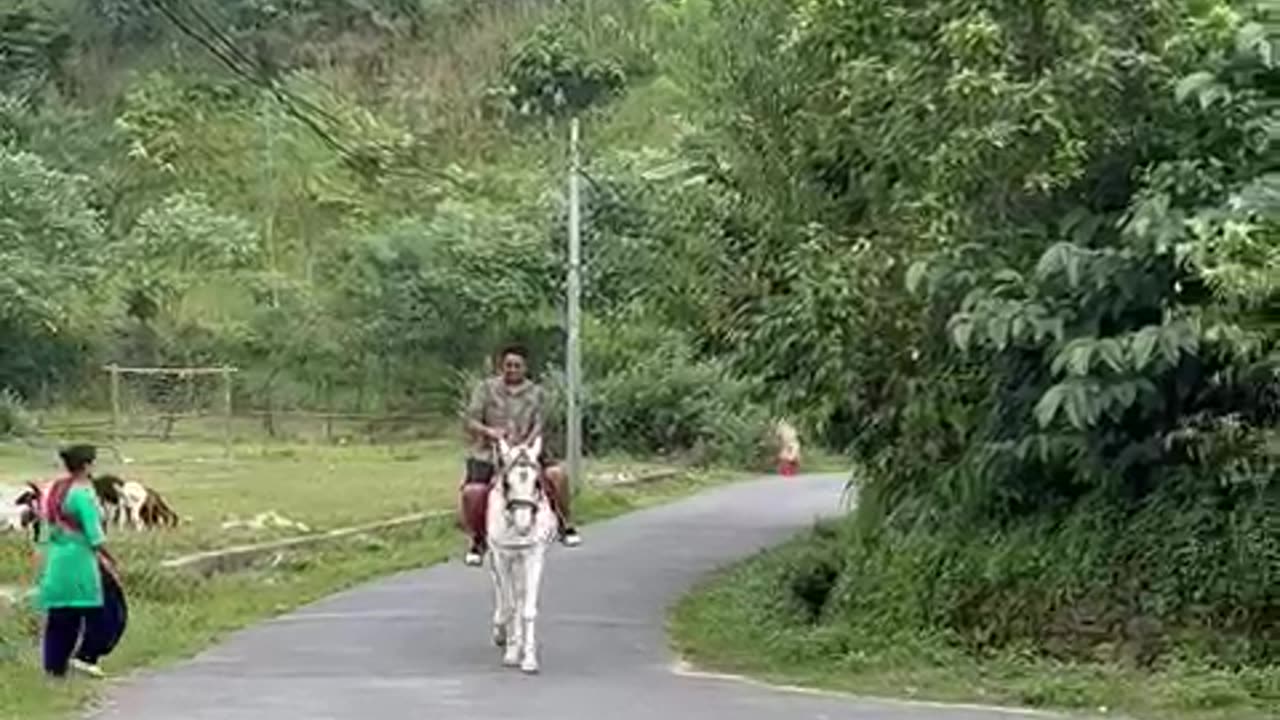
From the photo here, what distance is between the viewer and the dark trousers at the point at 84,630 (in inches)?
612

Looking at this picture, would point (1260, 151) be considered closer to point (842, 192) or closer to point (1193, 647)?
point (1193, 647)

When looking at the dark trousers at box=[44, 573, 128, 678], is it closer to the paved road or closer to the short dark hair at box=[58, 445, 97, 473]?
the paved road

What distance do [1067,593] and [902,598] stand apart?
4.68 ft

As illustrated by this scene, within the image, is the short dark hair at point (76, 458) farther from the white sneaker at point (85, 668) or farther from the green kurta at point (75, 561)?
the white sneaker at point (85, 668)

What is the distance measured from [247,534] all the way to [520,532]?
11001mm

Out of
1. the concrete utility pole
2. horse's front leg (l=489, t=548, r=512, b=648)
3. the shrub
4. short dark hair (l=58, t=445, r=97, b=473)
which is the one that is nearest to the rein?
horse's front leg (l=489, t=548, r=512, b=648)

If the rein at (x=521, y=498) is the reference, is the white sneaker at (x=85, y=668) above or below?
below

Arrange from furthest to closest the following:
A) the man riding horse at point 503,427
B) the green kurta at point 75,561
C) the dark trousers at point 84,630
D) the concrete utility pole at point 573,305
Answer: the concrete utility pole at point 573,305
the man riding horse at point 503,427
the dark trousers at point 84,630
the green kurta at point 75,561

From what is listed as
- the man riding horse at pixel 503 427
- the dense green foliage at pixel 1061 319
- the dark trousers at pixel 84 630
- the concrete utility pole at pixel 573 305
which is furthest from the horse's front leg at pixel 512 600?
the concrete utility pole at pixel 573 305

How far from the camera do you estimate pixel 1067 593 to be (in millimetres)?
15281

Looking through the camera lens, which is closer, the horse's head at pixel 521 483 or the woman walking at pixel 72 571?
the woman walking at pixel 72 571

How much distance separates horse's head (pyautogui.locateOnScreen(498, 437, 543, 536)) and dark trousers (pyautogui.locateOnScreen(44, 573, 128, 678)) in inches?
107

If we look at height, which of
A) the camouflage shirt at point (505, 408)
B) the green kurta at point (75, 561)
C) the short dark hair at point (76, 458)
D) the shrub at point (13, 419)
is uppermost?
the shrub at point (13, 419)

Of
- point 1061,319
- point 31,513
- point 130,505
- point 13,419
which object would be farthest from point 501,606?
point 13,419
